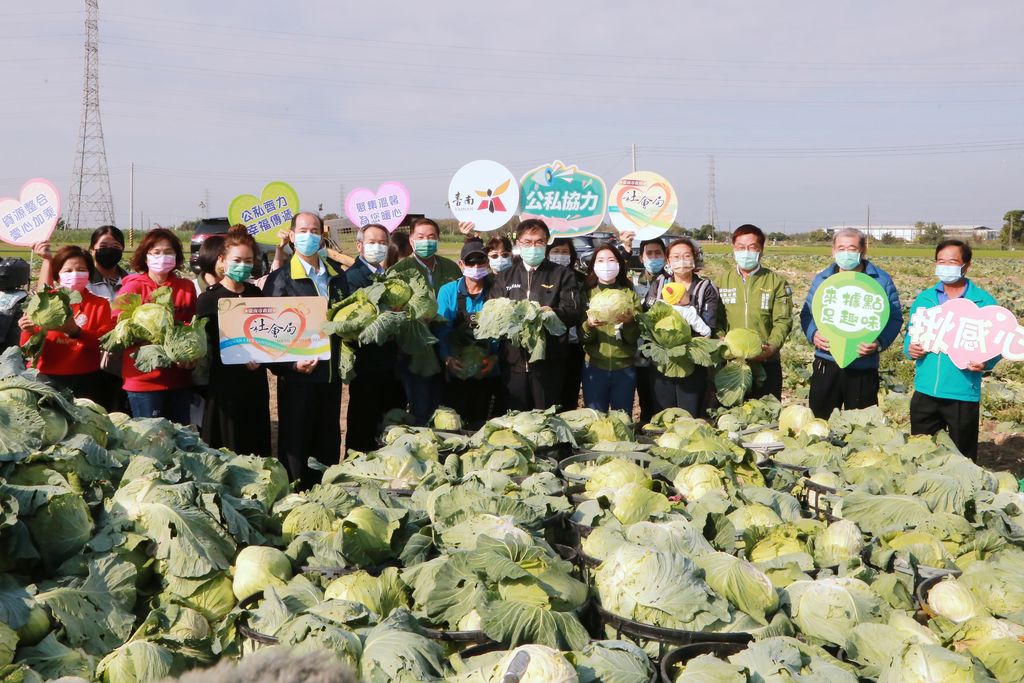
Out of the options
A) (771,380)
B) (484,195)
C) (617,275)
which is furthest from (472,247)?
(771,380)

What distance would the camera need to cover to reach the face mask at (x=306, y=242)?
6.33 metres

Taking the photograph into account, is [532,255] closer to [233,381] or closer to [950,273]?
[233,381]

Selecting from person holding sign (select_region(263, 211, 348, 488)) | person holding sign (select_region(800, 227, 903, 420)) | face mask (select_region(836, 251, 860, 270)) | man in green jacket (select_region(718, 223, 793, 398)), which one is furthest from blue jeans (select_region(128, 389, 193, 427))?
face mask (select_region(836, 251, 860, 270))

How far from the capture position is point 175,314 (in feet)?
20.0

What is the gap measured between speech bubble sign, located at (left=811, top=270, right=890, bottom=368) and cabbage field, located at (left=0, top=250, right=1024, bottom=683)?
2.02 m

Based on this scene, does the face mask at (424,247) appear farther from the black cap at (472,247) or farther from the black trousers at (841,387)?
the black trousers at (841,387)

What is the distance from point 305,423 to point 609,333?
9.19 feet

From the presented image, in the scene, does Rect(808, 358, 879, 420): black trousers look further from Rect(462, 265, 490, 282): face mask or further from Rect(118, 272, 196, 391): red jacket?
Rect(118, 272, 196, 391): red jacket

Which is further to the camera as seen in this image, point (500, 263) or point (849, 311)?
point (500, 263)

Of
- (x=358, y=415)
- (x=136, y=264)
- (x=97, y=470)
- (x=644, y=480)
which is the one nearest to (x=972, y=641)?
(x=644, y=480)

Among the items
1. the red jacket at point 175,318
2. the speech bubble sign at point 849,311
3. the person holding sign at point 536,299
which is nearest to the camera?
the red jacket at point 175,318

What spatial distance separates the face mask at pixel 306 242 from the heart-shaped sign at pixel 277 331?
2.10 ft

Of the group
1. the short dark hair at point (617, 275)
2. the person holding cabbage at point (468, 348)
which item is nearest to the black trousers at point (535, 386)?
the person holding cabbage at point (468, 348)

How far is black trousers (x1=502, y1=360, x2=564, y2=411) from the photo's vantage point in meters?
7.05
